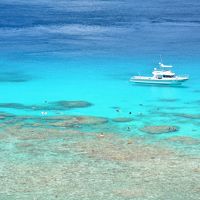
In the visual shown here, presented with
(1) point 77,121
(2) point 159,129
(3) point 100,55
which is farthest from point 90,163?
(3) point 100,55

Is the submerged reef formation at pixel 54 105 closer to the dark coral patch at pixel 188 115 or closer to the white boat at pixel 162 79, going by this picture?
the dark coral patch at pixel 188 115

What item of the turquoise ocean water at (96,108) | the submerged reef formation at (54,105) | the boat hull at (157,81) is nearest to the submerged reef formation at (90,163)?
the turquoise ocean water at (96,108)

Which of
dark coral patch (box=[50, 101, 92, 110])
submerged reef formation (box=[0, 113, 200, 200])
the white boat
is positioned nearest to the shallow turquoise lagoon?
the white boat

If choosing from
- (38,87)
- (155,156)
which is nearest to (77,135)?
(155,156)

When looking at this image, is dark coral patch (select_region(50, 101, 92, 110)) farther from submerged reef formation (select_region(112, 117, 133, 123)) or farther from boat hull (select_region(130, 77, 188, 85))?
boat hull (select_region(130, 77, 188, 85))

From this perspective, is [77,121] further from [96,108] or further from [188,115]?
[188,115]

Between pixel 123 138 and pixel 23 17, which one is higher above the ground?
pixel 23 17

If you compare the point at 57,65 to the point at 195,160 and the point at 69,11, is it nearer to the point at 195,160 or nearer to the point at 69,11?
the point at 195,160

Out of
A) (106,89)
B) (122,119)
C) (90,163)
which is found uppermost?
(106,89)
